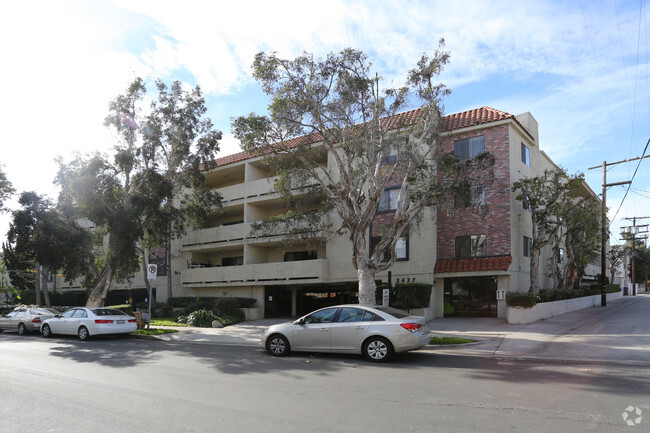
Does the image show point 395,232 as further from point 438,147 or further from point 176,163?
point 176,163

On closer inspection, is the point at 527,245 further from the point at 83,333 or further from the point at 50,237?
the point at 50,237

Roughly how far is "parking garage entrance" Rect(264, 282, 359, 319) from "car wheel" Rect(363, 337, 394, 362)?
14.0 metres

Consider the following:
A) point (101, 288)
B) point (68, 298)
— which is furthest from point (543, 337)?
point (68, 298)

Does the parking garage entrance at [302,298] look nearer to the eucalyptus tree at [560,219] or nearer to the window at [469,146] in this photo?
the window at [469,146]

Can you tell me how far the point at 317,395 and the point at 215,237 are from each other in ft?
73.3

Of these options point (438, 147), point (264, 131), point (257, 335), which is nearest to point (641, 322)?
point (438, 147)

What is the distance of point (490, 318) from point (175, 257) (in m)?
19.9

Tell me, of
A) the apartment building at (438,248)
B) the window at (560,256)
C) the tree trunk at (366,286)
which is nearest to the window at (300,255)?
the apartment building at (438,248)

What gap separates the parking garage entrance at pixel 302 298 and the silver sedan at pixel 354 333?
13.2 metres

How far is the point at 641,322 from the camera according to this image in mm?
17359

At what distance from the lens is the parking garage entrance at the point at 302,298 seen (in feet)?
82.9

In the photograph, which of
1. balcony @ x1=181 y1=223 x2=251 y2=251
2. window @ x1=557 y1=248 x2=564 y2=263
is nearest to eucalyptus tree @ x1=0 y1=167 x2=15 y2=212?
balcony @ x1=181 y1=223 x2=251 y2=251

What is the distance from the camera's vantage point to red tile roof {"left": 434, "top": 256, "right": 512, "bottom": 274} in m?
19.9

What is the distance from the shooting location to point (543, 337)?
1397 cm
